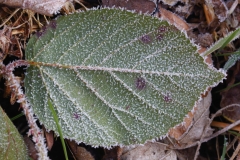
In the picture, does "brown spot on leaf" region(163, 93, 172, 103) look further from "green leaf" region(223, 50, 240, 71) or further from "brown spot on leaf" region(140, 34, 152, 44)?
"green leaf" region(223, 50, 240, 71)

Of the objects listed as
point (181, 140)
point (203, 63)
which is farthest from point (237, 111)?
point (203, 63)

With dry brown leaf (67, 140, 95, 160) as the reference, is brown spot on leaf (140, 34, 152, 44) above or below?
above

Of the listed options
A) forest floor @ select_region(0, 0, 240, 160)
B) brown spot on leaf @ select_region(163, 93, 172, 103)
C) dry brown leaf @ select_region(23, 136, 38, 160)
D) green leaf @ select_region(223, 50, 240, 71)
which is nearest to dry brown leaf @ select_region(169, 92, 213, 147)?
forest floor @ select_region(0, 0, 240, 160)

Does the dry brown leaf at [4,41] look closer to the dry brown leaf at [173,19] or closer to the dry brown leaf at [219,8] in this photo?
the dry brown leaf at [173,19]

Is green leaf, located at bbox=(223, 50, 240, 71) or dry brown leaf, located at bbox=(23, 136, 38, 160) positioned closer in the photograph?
dry brown leaf, located at bbox=(23, 136, 38, 160)

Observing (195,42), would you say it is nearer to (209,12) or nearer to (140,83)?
(209,12)

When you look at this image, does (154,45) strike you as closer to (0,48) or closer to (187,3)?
(187,3)

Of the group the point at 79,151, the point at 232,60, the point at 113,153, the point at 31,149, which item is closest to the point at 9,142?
the point at 31,149

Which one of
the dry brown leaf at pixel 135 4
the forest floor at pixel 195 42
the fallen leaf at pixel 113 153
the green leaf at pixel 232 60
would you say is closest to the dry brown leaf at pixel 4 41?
the forest floor at pixel 195 42
